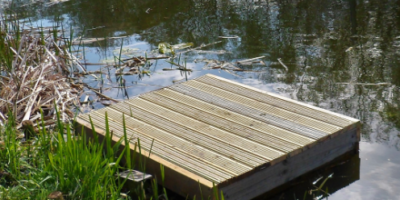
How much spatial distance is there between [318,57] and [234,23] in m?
1.56

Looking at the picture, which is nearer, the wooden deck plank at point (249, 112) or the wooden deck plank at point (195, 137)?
the wooden deck plank at point (195, 137)

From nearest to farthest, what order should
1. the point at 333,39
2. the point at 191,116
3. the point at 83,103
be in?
the point at 191,116 < the point at 83,103 < the point at 333,39

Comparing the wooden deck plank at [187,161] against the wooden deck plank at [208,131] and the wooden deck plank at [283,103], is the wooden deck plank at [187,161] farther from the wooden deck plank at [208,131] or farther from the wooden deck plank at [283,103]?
the wooden deck plank at [283,103]

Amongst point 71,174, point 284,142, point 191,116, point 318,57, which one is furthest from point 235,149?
point 318,57

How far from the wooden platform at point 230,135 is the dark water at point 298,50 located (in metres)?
0.19

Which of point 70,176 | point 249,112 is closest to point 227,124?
point 249,112

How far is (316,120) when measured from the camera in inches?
128

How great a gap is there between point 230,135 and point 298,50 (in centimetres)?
217

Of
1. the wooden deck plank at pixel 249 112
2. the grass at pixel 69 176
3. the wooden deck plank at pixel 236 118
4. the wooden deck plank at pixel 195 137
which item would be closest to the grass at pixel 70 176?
the grass at pixel 69 176

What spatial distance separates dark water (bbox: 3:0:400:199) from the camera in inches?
127

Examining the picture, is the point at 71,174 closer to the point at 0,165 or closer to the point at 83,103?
the point at 0,165

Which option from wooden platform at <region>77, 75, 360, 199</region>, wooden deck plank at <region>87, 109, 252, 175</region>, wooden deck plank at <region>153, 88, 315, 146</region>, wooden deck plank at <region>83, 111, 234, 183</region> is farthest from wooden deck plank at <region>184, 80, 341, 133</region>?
A: wooden deck plank at <region>83, 111, 234, 183</region>

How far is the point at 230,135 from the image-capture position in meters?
3.14

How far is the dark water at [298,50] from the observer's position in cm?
323
